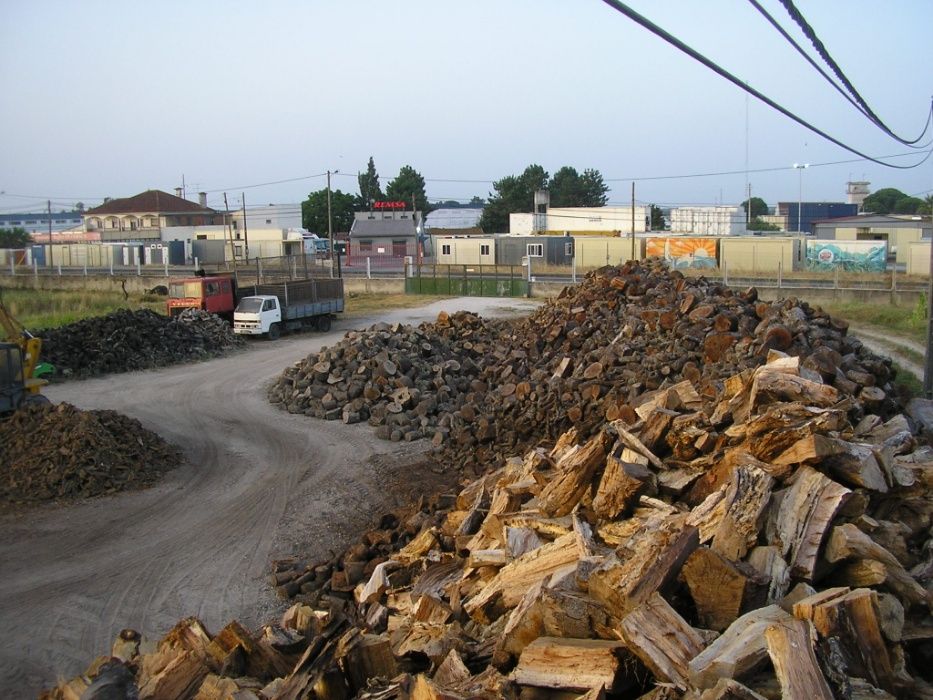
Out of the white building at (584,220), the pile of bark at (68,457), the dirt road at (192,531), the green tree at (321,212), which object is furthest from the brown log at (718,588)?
the green tree at (321,212)

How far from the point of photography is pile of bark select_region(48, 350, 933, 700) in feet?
15.4

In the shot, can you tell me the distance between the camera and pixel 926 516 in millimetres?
6809

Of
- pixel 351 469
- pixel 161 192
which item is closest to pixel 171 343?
pixel 351 469

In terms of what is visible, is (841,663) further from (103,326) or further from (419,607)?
(103,326)

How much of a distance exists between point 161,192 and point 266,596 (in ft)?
310

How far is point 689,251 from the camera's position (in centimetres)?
5341

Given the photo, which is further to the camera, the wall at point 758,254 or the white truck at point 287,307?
the wall at point 758,254

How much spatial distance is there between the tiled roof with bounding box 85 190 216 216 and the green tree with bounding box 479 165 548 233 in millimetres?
32454

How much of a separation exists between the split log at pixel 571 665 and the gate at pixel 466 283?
37.2 meters

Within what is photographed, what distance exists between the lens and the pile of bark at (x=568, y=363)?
43.3 feet

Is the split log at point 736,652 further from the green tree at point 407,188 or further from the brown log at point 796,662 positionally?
the green tree at point 407,188

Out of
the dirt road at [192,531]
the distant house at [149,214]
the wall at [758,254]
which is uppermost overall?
the distant house at [149,214]

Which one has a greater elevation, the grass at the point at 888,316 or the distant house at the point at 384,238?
the distant house at the point at 384,238

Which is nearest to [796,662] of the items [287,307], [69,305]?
[287,307]
